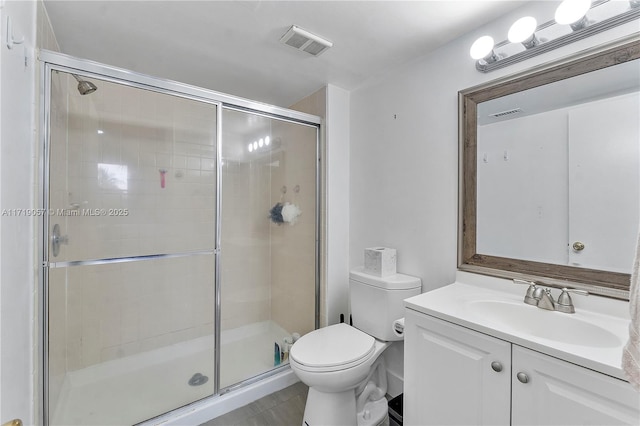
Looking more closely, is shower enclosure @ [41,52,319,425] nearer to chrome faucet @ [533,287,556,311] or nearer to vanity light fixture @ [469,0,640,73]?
vanity light fixture @ [469,0,640,73]

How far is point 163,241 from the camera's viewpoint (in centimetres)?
211

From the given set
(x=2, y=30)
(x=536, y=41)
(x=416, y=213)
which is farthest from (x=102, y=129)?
(x=536, y=41)

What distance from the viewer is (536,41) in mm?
1234

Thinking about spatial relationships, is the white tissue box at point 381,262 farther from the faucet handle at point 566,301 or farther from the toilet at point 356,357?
the faucet handle at point 566,301

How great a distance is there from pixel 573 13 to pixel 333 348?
1.82 meters

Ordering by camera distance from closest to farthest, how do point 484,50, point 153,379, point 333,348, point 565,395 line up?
1. point 565,395
2. point 484,50
3. point 333,348
4. point 153,379

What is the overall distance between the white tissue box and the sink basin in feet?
1.91

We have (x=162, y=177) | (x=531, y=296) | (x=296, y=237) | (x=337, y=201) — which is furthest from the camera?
(x=296, y=237)

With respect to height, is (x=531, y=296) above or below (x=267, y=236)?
below

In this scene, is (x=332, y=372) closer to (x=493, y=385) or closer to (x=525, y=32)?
(x=493, y=385)

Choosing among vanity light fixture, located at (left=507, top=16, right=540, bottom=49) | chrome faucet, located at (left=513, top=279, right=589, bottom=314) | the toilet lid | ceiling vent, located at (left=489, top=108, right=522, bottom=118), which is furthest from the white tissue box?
vanity light fixture, located at (left=507, top=16, right=540, bottom=49)

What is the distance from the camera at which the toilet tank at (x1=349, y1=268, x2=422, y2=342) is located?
A: 164 cm

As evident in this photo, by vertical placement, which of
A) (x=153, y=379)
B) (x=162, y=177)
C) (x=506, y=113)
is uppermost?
(x=506, y=113)

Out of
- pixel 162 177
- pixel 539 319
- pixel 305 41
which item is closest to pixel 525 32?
pixel 305 41
